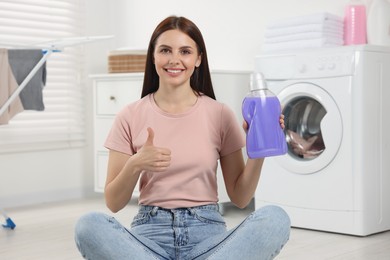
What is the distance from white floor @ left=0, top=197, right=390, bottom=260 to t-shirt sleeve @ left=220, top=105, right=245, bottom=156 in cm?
83

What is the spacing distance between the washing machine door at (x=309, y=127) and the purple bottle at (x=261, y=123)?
53.0 inches

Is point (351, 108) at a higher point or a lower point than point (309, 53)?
lower

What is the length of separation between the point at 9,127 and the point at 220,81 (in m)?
1.31

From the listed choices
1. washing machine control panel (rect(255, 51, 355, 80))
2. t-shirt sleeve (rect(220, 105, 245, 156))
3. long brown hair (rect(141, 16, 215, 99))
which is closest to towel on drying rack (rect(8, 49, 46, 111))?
washing machine control panel (rect(255, 51, 355, 80))

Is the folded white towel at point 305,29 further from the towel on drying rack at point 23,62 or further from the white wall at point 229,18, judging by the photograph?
the towel on drying rack at point 23,62

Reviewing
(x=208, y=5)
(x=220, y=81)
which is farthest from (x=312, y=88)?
(x=208, y=5)

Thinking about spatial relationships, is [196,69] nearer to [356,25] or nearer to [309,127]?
[309,127]

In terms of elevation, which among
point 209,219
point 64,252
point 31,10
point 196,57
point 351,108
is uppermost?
point 31,10

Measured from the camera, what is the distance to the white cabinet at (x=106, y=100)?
144 inches

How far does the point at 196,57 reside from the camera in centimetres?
166

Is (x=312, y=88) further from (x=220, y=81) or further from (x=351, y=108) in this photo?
(x=220, y=81)

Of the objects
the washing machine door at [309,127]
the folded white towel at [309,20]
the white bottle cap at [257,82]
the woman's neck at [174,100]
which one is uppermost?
the folded white towel at [309,20]

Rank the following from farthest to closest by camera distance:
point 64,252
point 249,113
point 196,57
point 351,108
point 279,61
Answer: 1. point 279,61
2. point 351,108
3. point 64,252
4. point 196,57
5. point 249,113

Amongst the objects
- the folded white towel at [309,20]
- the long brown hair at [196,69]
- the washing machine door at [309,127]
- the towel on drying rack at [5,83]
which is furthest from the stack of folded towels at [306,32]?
the long brown hair at [196,69]
